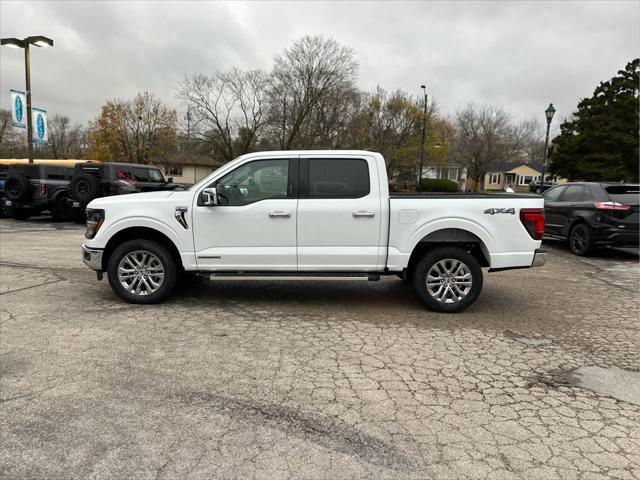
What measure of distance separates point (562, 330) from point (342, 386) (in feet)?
9.77

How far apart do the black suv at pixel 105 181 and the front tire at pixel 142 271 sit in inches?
375

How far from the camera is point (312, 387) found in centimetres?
357

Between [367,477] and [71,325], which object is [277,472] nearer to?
[367,477]

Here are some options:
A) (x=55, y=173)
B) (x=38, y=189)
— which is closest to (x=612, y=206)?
(x=55, y=173)

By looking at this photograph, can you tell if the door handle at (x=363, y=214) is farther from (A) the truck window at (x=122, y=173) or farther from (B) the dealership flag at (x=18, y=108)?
(B) the dealership flag at (x=18, y=108)

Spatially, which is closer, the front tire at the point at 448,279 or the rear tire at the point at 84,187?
the front tire at the point at 448,279

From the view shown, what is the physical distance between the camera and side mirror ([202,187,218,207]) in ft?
17.4

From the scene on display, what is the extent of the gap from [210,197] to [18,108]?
573 inches

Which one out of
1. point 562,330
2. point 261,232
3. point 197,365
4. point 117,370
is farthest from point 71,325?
point 562,330

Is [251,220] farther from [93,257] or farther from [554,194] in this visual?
[554,194]

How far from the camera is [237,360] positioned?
4.06m

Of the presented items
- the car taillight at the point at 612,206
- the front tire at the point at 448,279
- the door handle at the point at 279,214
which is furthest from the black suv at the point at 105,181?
the car taillight at the point at 612,206

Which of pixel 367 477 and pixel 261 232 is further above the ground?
pixel 261 232

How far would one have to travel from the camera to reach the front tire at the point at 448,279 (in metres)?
5.45
